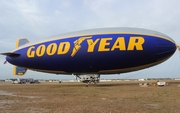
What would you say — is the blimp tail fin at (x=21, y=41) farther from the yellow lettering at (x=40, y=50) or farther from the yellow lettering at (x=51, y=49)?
the yellow lettering at (x=51, y=49)

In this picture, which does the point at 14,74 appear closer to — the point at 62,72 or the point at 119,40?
the point at 62,72

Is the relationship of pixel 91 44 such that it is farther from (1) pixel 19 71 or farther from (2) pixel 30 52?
(1) pixel 19 71

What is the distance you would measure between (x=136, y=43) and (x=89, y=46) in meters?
6.46

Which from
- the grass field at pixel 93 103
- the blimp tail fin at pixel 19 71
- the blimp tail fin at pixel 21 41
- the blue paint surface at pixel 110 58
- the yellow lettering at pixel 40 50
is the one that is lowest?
the grass field at pixel 93 103

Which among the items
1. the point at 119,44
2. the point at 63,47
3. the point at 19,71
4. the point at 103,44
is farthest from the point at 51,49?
the point at 19,71

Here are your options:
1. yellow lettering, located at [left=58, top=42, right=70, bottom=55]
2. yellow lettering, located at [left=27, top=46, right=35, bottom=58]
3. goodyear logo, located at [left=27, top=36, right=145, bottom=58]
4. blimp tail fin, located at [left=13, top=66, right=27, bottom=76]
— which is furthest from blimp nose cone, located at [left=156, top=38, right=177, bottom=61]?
blimp tail fin, located at [left=13, top=66, right=27, bottom=76]

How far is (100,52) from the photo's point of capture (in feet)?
86.2

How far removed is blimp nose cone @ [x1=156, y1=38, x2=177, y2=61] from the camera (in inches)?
991

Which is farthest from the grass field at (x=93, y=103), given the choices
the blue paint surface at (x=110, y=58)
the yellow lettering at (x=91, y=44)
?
the yellow lettering at (x=91, y=44)

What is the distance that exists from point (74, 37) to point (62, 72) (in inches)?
252

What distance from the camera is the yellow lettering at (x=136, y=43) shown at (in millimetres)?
25250

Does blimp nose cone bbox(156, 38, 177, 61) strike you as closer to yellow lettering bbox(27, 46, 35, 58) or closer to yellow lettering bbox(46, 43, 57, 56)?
yellow lettering bbox(46, 43, 57, 56)

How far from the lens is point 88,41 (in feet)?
88.5

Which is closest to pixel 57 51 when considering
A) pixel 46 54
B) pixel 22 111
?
pixel 46 54
